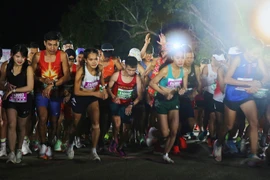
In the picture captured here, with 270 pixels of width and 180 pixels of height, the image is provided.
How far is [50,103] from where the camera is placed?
8.62 m

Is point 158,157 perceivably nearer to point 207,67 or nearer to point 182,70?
point 182,70

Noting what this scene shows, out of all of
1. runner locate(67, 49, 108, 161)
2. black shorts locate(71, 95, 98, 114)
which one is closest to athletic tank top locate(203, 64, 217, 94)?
runner locate(67, 49, 108, 161)

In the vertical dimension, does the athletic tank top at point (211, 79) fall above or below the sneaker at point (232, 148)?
above

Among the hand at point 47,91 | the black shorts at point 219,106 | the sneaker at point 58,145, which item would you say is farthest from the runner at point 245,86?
the sneaker at point 58,145

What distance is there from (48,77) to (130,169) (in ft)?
7.25

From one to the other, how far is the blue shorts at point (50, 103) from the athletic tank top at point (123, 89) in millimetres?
1067

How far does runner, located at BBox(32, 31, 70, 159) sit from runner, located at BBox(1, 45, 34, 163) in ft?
1.40

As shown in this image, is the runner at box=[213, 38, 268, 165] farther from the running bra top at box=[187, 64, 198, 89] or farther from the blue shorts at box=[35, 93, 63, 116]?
the blue shorts at box=[35, 93, 63, 116]

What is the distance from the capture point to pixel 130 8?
36031 millimetres

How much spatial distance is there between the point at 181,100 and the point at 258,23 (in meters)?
12.4

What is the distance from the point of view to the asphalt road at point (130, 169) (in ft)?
22.9

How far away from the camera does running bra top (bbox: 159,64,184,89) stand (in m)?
8.50

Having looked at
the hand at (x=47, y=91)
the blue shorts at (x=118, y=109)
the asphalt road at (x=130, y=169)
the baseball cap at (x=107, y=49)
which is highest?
the baseball cap at (x=107, y=49)

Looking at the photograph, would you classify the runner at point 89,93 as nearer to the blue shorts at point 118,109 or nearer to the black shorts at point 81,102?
the black shorts at point 81,102
